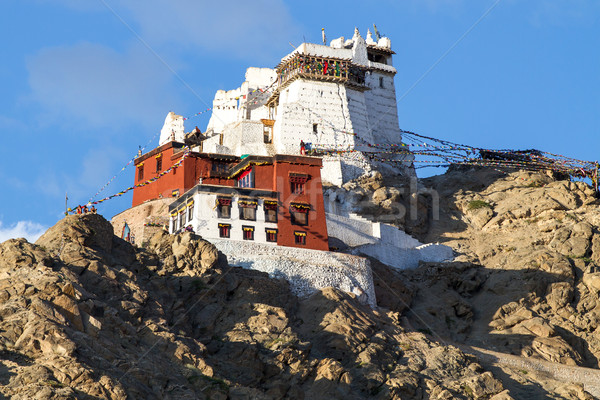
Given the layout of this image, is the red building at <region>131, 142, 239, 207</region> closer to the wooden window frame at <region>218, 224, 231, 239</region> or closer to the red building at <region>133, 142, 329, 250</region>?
the red building at <region>133, 142, 329, 250</region>

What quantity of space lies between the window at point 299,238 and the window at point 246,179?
16.2 ft

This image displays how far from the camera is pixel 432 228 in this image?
8438 centimetres

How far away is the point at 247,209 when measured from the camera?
219 feet

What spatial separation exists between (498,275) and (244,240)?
1930 centimetres

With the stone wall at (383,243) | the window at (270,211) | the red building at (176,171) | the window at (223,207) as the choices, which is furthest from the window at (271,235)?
the red building at (176,171)

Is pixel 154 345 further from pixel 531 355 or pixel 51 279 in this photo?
pixel 531 355

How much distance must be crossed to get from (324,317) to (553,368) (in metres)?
14.7

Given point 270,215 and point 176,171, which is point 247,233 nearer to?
point 270,215

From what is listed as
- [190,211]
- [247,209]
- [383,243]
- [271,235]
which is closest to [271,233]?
[271,235]

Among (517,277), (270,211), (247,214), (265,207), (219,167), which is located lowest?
(517,277)

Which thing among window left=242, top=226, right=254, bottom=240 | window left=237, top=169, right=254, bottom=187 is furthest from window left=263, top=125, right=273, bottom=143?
window left=242, top=226, right=254, bottom=240

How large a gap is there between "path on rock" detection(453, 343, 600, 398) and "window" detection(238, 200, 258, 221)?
14876 mm

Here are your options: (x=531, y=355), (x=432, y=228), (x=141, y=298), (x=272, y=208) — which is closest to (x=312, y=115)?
(x=432, y=228)

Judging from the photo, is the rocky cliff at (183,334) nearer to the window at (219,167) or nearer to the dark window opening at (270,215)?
the dark window opening at (270,215)
